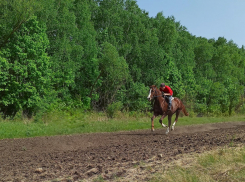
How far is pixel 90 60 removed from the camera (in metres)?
36.8

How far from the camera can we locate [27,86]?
26.4 metres

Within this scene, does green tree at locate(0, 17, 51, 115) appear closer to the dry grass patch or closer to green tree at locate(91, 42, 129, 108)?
green tree at locate(91, 42, 129, 108)

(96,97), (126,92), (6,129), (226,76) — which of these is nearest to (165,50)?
(126,92)

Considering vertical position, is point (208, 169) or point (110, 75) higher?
point (110, 75)

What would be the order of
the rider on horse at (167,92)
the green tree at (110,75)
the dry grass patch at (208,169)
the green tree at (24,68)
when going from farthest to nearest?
the green tree at (110,75) < the green tree at (24,68) < the rider on horse at (167,92) < the dry grass patch at (208,169)

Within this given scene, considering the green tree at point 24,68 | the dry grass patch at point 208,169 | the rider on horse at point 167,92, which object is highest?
the green tree at point 24,68

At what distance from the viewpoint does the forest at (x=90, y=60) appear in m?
26.6

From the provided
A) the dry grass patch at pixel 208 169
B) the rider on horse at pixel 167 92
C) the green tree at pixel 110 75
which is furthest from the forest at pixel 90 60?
the dry grass patch at pixel 208 169

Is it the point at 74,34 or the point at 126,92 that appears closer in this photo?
the point at 74,34

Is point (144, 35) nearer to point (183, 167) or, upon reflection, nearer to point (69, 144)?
point (69, 144)

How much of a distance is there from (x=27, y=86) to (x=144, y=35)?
22202 mm

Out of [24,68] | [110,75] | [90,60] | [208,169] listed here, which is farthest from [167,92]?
[90,60]

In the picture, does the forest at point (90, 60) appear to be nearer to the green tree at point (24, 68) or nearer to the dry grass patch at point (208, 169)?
the green tree at point (24, 68)

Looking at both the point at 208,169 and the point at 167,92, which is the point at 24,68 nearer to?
the point at 167,92
